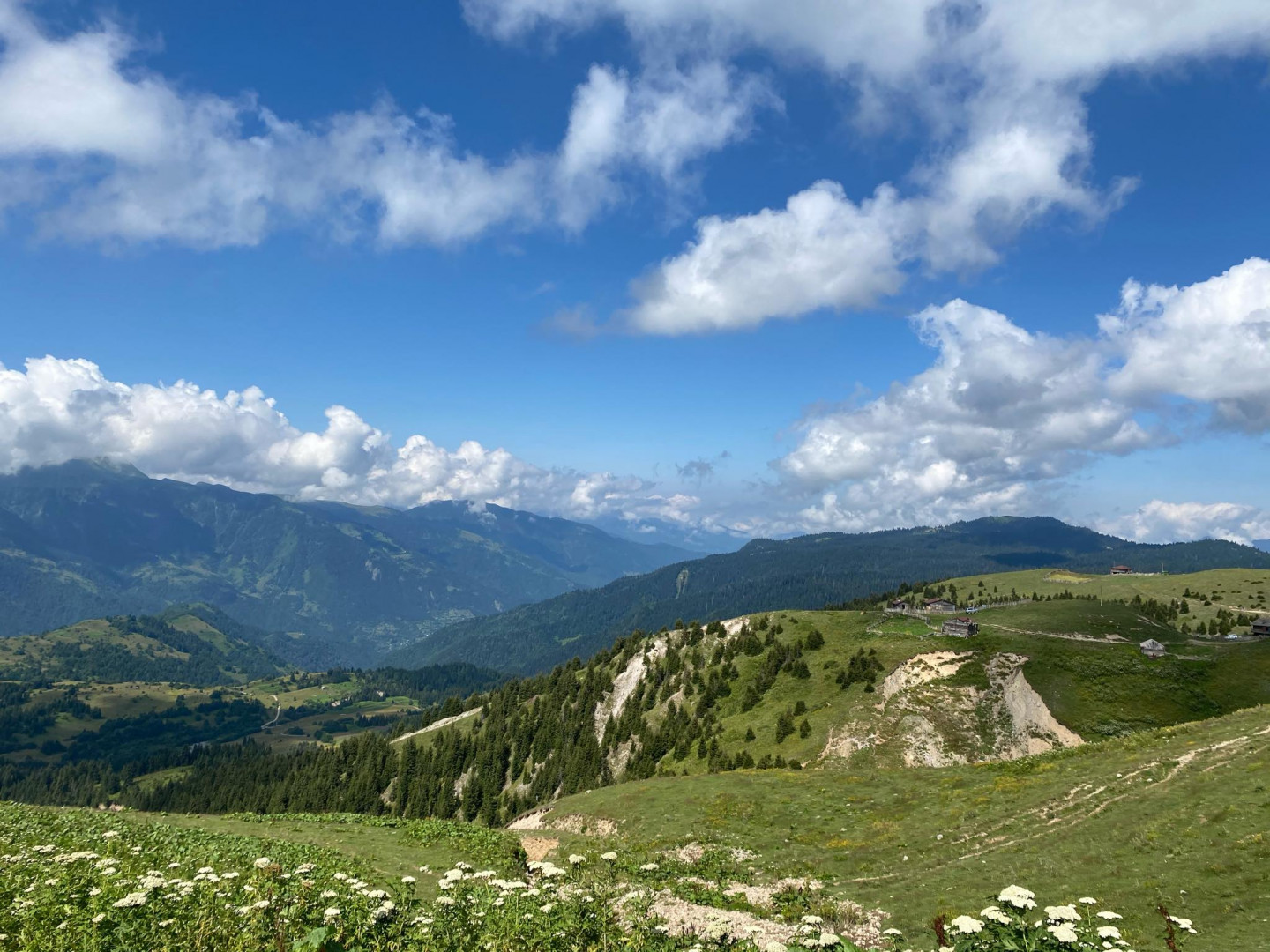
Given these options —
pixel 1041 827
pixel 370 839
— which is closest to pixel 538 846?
pixel 370 839

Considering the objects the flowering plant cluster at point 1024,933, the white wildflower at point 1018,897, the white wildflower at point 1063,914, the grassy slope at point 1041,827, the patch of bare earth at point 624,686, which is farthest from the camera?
the patch of bare earth at point 624,686

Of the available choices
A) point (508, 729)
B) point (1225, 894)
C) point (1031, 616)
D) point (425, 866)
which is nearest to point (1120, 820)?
point (1225, 894)

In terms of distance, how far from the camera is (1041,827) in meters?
38.4

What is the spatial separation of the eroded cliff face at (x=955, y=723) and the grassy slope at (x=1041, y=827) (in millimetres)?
32164

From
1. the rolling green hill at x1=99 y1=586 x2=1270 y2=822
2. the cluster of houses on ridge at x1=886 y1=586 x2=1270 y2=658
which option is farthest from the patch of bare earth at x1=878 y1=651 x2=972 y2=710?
the cluster of houses on ridge at x1=886 y1=586 x2=1270 y2=658

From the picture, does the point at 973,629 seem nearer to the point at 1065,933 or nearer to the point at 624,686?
the point at 624,686

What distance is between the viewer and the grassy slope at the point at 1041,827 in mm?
27969

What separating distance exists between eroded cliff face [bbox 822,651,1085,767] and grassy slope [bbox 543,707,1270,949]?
3216 cm

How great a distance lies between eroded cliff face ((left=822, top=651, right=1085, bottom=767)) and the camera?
88812mm

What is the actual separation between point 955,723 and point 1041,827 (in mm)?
62344

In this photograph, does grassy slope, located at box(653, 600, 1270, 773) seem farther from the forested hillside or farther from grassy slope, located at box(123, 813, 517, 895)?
grassy slope, located at box(123, 813, 517, 895)

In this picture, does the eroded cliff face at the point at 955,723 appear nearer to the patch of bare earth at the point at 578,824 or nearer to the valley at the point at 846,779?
the valley at the point at 846,779

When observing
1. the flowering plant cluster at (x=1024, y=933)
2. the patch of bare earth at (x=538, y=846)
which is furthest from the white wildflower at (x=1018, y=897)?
the patch of bare earth at (x=538, y=846)

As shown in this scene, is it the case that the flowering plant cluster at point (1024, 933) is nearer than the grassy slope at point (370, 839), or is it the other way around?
the flowering plant cluster at point (1024, 933)
